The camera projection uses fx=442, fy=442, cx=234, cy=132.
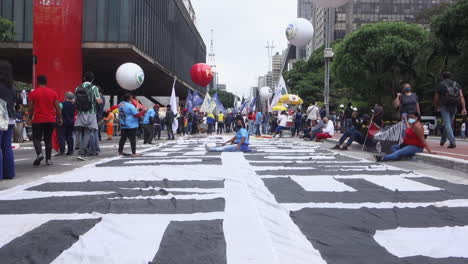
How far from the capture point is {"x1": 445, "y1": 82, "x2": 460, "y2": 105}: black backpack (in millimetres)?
10578

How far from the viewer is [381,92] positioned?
4572cm

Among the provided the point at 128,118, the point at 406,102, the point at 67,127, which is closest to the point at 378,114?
the point at 406,102

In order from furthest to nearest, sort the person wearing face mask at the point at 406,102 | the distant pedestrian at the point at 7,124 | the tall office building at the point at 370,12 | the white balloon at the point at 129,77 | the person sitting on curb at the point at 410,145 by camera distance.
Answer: the tall office building at the point at 370,12 < the white balloon at the point at 129,77 < the person wearing face mask at the point at 406,102 < the person sitting on curb at the point at 410,145 < the distant pedestrian at the point at 7,124

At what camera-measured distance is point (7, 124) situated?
639 centimetres

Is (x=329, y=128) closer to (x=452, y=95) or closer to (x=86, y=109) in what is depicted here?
(x=452, y=95)

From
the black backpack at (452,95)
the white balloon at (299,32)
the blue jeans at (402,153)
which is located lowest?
the blue jeans at (402,153)

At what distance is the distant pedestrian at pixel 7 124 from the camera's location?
21.3ft

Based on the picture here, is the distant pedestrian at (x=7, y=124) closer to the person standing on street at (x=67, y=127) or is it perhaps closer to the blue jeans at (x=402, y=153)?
the person standing on street at (x=67, y=127)

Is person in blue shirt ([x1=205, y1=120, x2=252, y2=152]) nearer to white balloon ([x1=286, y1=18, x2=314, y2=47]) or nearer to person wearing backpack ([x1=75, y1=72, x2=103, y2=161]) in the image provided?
person wearing backpack ([x1=75, y1=72, x2=103, y2=161])

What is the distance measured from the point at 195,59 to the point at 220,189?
62952mm

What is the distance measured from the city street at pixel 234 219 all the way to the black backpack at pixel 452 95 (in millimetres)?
4650

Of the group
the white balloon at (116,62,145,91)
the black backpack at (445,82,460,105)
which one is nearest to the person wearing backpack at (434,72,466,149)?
the black backpack at (445,82,460,105)

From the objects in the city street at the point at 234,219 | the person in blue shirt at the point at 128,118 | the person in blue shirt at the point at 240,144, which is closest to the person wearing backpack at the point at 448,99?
the city street at the point at 234,219

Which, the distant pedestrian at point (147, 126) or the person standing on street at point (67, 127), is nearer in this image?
the person standing on street at point (67, 127)
